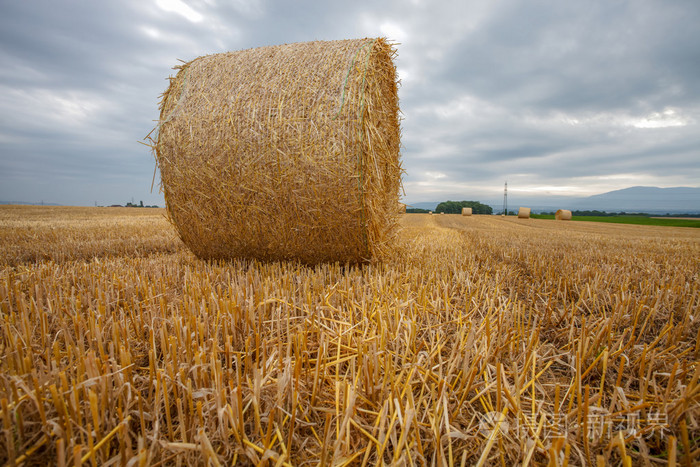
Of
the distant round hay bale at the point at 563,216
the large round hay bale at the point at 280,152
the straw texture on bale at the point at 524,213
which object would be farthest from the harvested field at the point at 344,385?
the straw texture on bale at the point at 524,213

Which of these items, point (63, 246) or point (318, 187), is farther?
point (63, 246)

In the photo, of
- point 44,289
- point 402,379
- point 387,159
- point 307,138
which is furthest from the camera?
point 387,159

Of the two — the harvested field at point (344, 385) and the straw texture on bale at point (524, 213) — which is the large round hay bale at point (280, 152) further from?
the straw texture on bale at point (524, 213)

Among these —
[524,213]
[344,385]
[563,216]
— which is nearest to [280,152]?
[344,385]

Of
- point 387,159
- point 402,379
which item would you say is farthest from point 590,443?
point 387,159

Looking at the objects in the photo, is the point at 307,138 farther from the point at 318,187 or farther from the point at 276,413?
the point at 276,413

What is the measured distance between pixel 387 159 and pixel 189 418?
3139 mm

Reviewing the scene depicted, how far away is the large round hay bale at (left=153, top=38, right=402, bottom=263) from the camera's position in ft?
9.57

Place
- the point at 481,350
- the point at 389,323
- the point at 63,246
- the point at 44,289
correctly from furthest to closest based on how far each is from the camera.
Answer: the point at 63,246 → the point at 44,289 → the point at 389,323 → the point at 481,350

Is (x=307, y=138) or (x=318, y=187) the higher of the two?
(x=307, y=138)

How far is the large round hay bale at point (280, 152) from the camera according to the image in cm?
292

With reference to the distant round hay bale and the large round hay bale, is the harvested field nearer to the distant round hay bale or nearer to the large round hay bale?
the large round hay bale

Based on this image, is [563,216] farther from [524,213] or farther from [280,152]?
[280,152]

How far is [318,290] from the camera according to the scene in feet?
7.66
